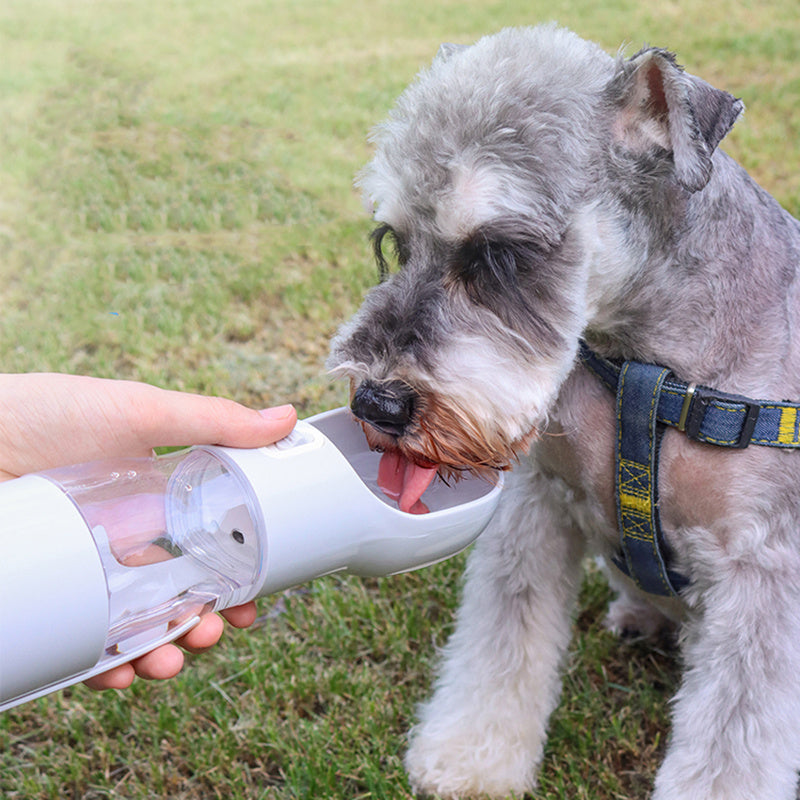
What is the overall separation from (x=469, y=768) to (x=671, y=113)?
1.84 m

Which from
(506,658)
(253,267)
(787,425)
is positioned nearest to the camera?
(787,425)

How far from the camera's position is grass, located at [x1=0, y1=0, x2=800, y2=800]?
2715mm

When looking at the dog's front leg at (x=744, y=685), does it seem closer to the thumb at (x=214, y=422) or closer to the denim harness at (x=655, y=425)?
the denim harness at (x=655, y=425)

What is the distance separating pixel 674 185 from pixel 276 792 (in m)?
1.92

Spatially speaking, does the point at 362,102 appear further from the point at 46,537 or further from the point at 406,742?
the point at 46,537

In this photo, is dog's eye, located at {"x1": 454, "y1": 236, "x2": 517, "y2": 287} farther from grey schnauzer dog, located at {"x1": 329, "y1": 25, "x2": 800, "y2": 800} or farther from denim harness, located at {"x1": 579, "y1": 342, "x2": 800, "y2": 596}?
denim harness, located at {"x1": 579, "y1": 342, "x2": 800, "y2": 596}

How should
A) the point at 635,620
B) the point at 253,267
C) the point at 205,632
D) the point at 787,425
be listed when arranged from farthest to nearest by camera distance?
the point at 253,267, the point at 635,620, the point at 205,632, the point at 787,425

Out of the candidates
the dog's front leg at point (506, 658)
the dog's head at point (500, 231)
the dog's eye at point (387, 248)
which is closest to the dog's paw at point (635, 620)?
the dog's front leg at point (506, 658)

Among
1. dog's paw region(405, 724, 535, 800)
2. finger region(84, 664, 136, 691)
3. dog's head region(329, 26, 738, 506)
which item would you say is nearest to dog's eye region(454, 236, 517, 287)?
dog's head region(329, 26, 738, 506)

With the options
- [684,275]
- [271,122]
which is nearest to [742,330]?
[684,275]

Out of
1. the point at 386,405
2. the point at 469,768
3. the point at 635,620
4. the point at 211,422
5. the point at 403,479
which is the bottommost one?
the point at 469,768

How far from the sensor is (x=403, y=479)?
211cm

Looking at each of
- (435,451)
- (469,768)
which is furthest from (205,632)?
(469,768)

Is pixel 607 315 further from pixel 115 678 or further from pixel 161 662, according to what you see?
pixel 115 678
